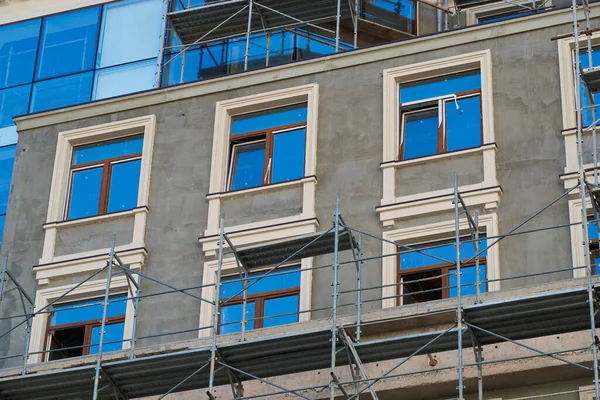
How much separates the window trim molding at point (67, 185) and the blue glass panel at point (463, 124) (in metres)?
5.81

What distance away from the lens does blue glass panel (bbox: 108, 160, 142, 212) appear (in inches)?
1220

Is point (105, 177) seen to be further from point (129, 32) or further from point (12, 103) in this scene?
point (12, 103)

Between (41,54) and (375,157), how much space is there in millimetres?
9983

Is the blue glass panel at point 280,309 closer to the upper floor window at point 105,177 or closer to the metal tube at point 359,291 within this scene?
the metal tube at point 359,291

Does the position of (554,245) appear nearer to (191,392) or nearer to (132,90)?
(191,392)

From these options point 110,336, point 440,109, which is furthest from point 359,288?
point 110,336

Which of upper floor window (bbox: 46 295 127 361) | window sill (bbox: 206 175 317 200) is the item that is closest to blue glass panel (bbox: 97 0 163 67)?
window sill (bbox: 206 175 317 200)

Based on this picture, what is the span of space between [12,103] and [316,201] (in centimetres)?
950

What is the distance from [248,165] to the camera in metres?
30.5

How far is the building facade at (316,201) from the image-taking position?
1061 inches

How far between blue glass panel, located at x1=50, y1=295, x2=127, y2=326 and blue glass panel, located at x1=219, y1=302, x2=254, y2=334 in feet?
6.56

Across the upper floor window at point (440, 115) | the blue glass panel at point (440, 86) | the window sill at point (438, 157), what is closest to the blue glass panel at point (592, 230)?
the window sill at point (438, 157)

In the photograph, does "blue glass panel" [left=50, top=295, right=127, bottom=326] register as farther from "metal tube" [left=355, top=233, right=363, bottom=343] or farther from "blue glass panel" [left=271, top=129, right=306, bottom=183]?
"metal tube" [left=355, top=233, right=363, bottom=343]

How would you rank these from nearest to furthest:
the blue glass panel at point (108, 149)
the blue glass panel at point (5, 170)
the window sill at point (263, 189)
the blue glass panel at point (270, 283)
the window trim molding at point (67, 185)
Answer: the blue glass panel at point (270, 283) < the window sill at point (263, 189) < the window trim molding at point (67, 185) < the blue glass panel at point (108, 149) < the blue glass panel at point (5, 170)
